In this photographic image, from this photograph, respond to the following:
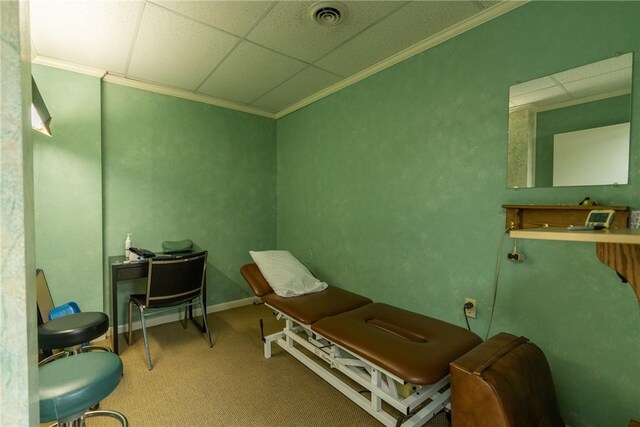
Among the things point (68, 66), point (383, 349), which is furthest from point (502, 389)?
point (68, 66)

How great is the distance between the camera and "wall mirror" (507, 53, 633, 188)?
1356 millimetres

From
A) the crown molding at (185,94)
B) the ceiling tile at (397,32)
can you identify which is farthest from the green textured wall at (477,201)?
the crown molding at (185,94)

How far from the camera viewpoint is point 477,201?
5.97ft

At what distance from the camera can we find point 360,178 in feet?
8.63

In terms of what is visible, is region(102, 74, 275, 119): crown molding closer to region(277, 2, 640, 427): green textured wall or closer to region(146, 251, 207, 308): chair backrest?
region(277, 2, 640, 427): green textured wall

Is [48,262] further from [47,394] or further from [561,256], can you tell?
[561,256]

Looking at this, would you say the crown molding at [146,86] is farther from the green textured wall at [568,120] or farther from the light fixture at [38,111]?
the green textured wall at [568,120]

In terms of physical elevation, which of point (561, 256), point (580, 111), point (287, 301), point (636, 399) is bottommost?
point (636, 399)

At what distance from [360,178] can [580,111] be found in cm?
154

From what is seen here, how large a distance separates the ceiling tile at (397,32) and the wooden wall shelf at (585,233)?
1.26 metres

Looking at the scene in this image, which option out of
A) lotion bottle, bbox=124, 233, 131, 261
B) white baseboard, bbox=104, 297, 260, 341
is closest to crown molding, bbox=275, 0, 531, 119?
lotion bottle, bbox=124, 233, 131, 261

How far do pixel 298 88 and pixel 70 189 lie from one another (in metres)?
2.32

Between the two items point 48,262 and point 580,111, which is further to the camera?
point 48,262

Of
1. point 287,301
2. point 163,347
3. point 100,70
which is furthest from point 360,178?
point 100,70
